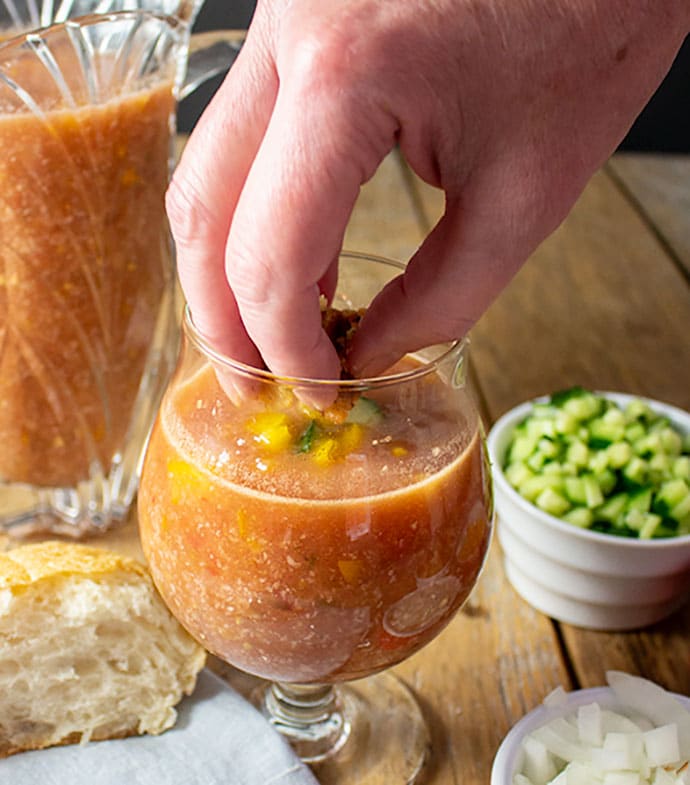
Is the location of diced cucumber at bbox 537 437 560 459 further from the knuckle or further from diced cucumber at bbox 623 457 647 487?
the knuckle

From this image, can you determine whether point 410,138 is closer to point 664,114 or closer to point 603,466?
point 603,466

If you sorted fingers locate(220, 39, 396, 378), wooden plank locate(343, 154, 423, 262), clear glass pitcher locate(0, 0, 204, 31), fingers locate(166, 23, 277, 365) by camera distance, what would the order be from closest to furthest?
fingers locate(220, 39, 396, 378)
fingers locate(166, 23, 277, 365)
clear glass pitcher locate(0, 0, 204, 31)
wooden plank locate(343, 154, 423, 262)

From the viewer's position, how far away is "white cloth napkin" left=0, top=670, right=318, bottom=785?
885mm

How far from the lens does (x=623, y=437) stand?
115cm

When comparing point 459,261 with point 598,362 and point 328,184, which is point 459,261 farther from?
point 598,362

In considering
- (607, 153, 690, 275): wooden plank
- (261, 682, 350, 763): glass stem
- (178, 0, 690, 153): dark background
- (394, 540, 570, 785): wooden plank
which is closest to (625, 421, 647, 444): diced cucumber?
(394, 540, 570, 785): wooden plank

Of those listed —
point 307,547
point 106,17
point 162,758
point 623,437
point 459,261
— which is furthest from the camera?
point 623,437

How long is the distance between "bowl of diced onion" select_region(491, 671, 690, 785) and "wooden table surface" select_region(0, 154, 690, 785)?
8 cm

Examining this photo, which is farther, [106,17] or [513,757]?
[106,17]

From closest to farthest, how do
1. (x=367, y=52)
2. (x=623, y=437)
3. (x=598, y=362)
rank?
(x=367, y=52)
(x=623, y=437)
(x=598, y=362)

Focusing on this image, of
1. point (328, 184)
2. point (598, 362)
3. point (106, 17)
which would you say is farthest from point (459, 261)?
point (598, 362)

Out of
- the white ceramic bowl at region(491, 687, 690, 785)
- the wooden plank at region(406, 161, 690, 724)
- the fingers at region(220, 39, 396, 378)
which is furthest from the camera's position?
the wooden plank at region(406, 161, 690, 724)

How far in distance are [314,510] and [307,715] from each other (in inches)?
11.8

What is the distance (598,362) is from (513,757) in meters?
0.81
